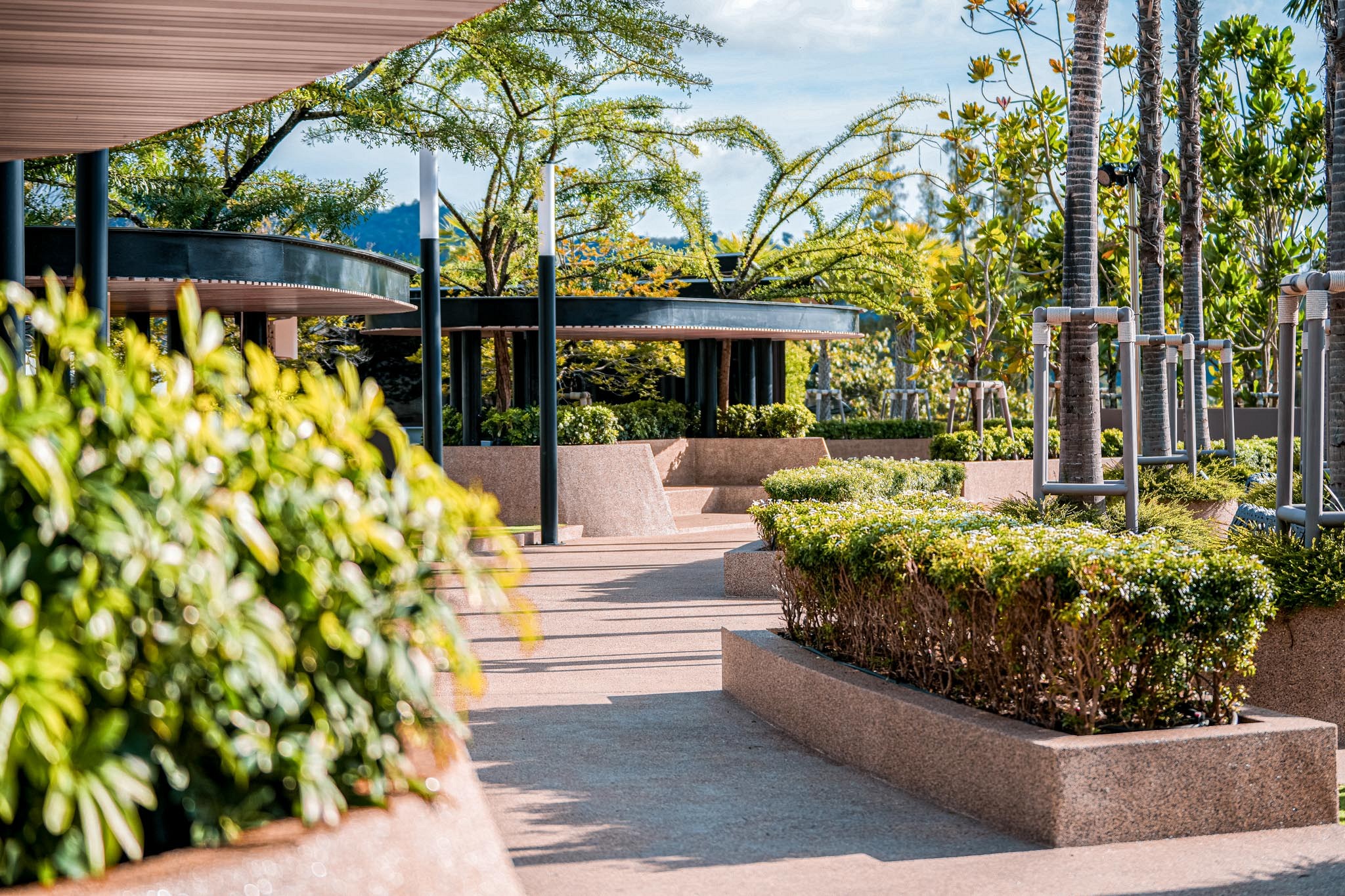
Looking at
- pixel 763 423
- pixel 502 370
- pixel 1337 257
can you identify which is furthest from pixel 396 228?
pixel 1337 257

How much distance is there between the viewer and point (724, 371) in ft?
87.2

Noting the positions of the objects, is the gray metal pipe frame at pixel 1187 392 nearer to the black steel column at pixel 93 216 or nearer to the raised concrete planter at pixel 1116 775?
the raised concrete planter at pixel 1116 775

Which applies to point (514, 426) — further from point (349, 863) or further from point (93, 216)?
point (349, 863)

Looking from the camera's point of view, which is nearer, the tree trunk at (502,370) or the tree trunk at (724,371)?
the tree trunk at (502,370)

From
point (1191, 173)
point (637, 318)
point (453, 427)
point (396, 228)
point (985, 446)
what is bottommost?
point (985, 446)

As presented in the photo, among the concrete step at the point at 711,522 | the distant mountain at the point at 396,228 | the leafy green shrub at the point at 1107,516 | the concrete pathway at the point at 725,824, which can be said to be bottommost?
the concrete step at the point at 711,522

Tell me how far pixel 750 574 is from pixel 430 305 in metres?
5.80

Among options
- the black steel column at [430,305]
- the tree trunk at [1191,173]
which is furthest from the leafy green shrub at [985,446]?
the black steel column at [430,305]

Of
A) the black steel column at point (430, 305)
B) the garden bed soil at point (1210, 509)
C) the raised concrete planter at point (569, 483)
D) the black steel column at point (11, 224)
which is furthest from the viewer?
the raised concrete planter at point (569, 483)

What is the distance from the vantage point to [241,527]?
228cm

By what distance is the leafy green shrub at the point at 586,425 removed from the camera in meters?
19.2

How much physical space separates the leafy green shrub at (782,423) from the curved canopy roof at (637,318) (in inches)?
60.2

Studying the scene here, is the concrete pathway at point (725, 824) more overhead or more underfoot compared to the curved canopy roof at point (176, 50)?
more underfoot

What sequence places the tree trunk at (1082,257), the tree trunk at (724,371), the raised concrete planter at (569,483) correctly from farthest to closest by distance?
the tree trunk at (724,371), the raised concrete planter at (569,483), the tree trunk at (1082,257)
